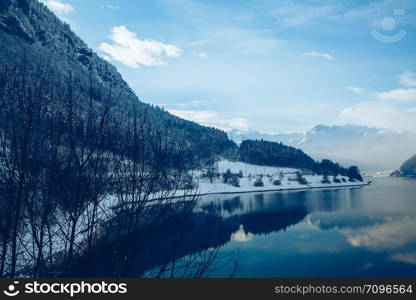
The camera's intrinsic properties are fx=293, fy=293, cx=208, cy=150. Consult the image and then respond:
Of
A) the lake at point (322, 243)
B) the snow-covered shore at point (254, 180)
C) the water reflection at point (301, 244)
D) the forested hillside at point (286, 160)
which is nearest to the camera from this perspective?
the water reflection at point (301, 244)

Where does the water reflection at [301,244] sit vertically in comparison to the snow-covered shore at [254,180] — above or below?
below

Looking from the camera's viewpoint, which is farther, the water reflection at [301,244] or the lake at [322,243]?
the lake at [322,243]

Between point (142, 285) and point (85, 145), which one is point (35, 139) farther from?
point (142, 285)

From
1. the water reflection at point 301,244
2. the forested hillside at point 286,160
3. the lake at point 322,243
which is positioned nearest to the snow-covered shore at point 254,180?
the forested hillside at point 286,160

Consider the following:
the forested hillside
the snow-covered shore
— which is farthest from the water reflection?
the forested hillside

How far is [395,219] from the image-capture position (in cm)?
4834

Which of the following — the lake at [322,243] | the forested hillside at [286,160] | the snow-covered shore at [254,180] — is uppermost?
the forested hillside at [286,160]

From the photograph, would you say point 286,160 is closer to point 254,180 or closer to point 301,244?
point 254,180

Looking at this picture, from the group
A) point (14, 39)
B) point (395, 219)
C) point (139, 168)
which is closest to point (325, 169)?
point (395, 219)

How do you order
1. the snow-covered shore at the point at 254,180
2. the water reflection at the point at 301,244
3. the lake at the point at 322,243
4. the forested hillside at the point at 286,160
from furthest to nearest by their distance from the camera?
the forested hillside at the point at 286,160
the snow-covered shore at the point at 254,180
the lake at the point at 322,243
the water reflection at the point at 301,244

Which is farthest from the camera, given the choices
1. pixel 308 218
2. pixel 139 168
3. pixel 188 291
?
pixel 308 218

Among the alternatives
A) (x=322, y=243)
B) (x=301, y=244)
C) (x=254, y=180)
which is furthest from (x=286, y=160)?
(x=301, y=244)

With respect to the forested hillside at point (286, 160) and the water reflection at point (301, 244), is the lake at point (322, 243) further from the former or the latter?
the forested hillside at point (286, 160)

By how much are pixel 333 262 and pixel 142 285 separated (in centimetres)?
2851
